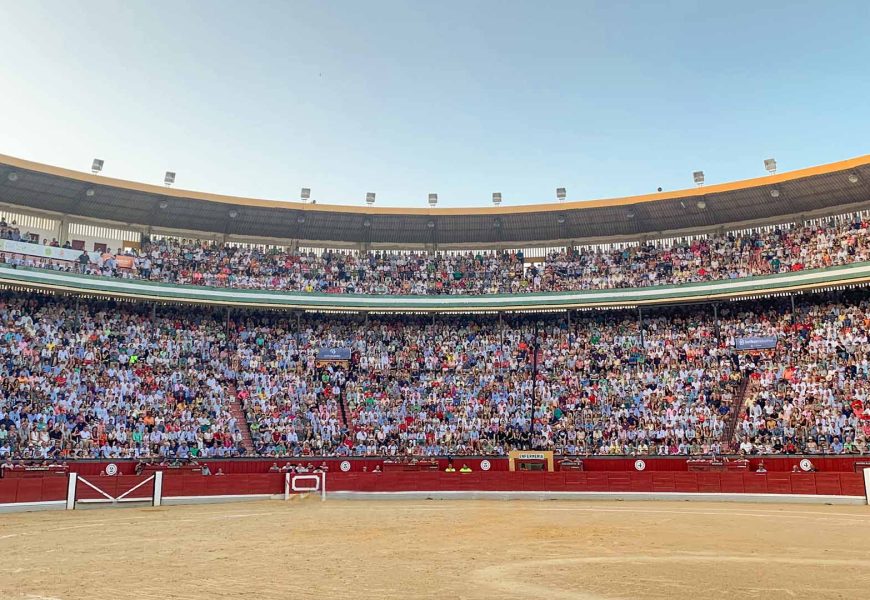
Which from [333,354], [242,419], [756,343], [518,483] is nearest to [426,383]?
[333,354]

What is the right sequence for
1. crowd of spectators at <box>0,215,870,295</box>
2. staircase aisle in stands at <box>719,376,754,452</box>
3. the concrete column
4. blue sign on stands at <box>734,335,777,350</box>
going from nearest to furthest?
staircase aisle in stands at <box>719,376,754,452</box> → blue sign on stands at <box>734,335,777,350</box> → crowd of spectators at <box>0,215,870,295</box> → the concrete column

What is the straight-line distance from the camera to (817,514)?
75.4ft

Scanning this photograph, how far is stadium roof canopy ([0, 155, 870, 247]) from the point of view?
36125 mm

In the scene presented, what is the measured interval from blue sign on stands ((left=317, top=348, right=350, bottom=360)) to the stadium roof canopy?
7.53 m

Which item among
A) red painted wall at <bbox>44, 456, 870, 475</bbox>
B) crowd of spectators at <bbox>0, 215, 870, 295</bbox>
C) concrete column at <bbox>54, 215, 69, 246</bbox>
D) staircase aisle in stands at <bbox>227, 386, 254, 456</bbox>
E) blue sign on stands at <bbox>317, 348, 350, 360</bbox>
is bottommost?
red painted wall at <bbox>44, 456, 870, 475</bbox>

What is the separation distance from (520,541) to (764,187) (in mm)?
27488

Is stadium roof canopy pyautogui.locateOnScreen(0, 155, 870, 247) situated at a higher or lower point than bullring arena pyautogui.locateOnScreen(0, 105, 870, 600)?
higher

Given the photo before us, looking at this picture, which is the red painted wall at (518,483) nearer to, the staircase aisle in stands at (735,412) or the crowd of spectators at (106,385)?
the staircase aisle in stands at (735,412)

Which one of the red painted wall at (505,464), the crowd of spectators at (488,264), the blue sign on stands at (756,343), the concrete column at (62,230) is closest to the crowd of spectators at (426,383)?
the blue sign on stands at (756,343)

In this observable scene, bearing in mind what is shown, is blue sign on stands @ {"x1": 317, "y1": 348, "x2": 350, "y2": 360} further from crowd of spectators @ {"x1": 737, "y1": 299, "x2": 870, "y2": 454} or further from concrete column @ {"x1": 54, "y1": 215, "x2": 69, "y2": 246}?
crowd of spectators @ {"x1": 737, "y1": 299, "x2": 870, "y2": 454}

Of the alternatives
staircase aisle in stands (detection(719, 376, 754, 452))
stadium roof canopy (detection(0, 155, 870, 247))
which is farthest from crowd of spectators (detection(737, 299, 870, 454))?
stadium roof canopy (detection(0, 155, 870, 247))

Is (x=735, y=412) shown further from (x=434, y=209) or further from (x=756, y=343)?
(x=434, y=209)

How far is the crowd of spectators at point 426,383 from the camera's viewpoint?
1278 inches

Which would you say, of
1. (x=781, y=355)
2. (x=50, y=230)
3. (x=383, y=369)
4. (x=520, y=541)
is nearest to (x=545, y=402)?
(x=383, y=369)
